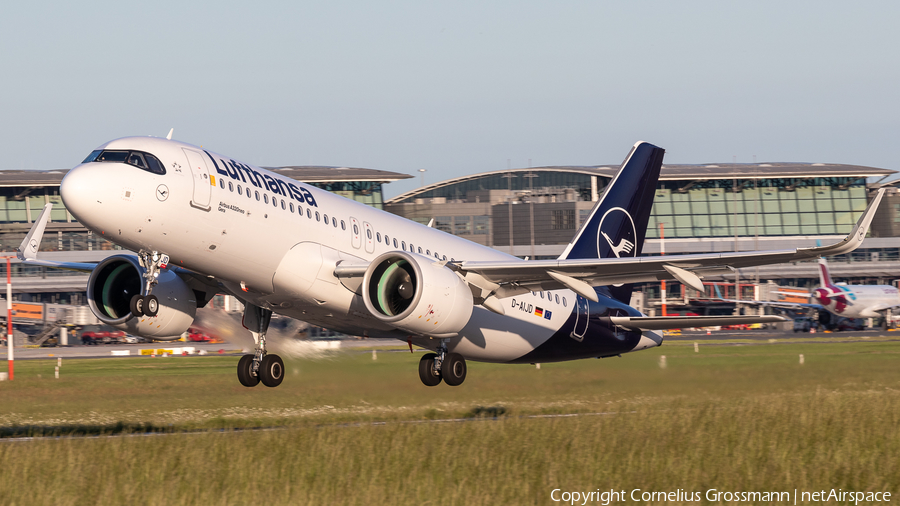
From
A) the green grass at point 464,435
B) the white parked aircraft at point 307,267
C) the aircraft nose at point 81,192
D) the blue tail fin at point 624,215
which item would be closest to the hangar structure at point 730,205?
the blue tail fin at point 624,215

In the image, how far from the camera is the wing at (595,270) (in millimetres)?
23078

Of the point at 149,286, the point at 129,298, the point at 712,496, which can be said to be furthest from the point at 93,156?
the point at 712,496

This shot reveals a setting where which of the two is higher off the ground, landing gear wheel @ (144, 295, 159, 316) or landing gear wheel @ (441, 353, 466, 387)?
landing gear wheel @ (144, 295, 159, 316)

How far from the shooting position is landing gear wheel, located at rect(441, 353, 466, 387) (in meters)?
26.8

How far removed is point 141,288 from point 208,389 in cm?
1186

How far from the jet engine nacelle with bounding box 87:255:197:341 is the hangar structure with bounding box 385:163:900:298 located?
3401 inches

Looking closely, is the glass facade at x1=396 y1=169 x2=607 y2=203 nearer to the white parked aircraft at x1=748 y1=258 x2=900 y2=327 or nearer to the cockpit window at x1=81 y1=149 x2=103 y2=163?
the white parked aircraft at x1=748 y1=258 x2=900 y2=327

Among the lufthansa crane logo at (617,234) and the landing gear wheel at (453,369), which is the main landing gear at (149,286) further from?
the lufthansa crane logo at (617,234)

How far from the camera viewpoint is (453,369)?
26.9 m

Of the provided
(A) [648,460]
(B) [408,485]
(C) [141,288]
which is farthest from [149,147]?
(A) [648,460]

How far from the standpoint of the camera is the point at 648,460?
19844mm

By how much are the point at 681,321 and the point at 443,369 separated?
8.07 m

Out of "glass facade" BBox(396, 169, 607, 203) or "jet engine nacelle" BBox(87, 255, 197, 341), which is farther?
"glass facade" BBox(396, 169, 607, 203)

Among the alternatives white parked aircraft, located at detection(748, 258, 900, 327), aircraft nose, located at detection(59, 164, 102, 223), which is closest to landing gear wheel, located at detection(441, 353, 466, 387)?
aircraft nose, located at detection(59, 164, 102, 223)
